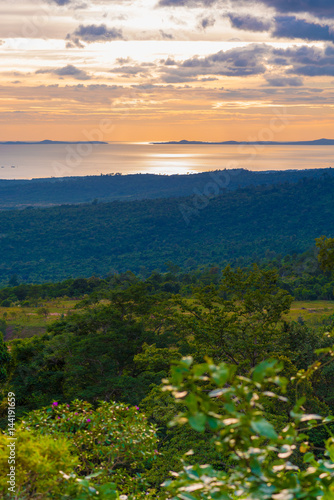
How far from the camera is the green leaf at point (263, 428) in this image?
1.97 metres

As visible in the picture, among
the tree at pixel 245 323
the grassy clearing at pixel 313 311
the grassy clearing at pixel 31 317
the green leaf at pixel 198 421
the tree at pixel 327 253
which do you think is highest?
the green leaf at pixel 198 421

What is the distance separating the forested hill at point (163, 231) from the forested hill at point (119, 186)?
116ft

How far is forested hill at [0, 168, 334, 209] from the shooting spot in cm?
15425

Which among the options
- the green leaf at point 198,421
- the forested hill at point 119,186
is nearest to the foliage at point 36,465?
the green leaf at point 198,421

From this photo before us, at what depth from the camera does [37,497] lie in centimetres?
369

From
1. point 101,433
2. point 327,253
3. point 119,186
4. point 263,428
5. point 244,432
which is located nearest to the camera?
point 263,428

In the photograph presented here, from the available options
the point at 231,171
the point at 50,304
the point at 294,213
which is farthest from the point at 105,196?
the point at 50,304

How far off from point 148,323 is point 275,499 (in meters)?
16.2

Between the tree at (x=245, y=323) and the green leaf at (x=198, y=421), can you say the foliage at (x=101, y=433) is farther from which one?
the tree at (x=245, y=323)

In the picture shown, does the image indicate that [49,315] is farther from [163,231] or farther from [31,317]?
[163,231]

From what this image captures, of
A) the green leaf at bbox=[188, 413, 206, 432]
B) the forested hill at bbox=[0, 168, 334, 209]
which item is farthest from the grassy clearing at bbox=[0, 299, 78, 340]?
the forested hill at bbox=[0, 168, 334, 209]

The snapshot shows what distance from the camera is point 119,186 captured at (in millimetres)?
183875

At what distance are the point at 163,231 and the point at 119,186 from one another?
80653mm

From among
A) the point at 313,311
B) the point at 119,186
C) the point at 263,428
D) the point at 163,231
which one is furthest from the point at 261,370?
the point at 119,186
